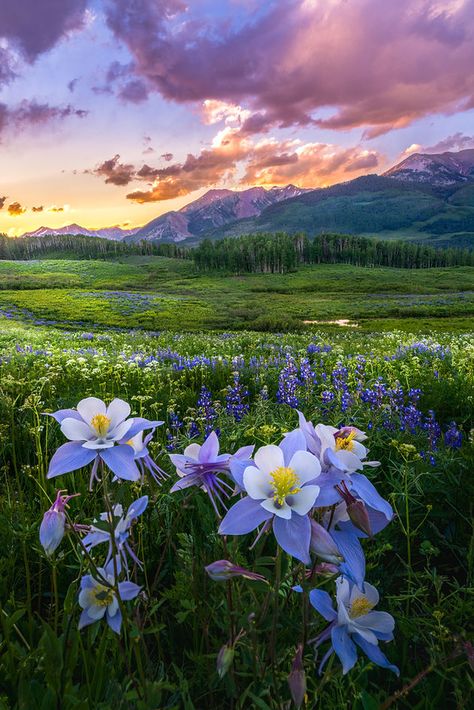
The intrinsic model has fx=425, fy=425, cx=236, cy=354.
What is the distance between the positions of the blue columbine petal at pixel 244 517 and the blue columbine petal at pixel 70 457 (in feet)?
1.25

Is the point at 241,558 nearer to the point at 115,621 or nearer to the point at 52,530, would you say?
the point at 115,621

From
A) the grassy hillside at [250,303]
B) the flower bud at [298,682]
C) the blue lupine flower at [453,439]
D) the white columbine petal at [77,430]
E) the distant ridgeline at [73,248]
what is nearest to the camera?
the flower bud at [298,682]

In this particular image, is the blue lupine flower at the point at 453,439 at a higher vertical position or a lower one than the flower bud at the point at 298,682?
lower

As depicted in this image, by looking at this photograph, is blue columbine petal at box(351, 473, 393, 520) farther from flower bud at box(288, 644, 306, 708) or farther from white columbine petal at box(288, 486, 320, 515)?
flower bud at box(288, 644, 306, 708)

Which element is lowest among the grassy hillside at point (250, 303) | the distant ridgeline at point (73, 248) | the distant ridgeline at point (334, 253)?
the grassy hillside at point (250, 303)

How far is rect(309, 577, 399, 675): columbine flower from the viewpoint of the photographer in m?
1.08

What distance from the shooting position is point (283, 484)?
0.97 meters

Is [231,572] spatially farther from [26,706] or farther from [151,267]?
[151,267]

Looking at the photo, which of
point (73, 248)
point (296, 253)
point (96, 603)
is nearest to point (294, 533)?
point (96, 603)

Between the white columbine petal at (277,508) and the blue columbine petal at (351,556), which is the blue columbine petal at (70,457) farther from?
the blue columbine petal at (351,556)

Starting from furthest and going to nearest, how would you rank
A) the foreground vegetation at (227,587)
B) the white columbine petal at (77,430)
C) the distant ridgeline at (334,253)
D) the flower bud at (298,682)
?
the distant ridgeline at (334,253) < the foreground vegetation at (227,587) < the white columbine petal at (77,430) < the flower bud at (298,682)

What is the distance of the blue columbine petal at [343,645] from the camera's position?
1.04 metres

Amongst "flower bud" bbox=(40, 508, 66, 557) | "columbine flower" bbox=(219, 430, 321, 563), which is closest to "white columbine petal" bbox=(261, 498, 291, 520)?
"columbine flower" bbox=(219, 430, 321, 563)

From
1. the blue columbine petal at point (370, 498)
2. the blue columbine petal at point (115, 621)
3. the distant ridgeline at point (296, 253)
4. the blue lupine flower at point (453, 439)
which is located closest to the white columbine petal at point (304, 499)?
the blue columbine petal at point (370, 498)
